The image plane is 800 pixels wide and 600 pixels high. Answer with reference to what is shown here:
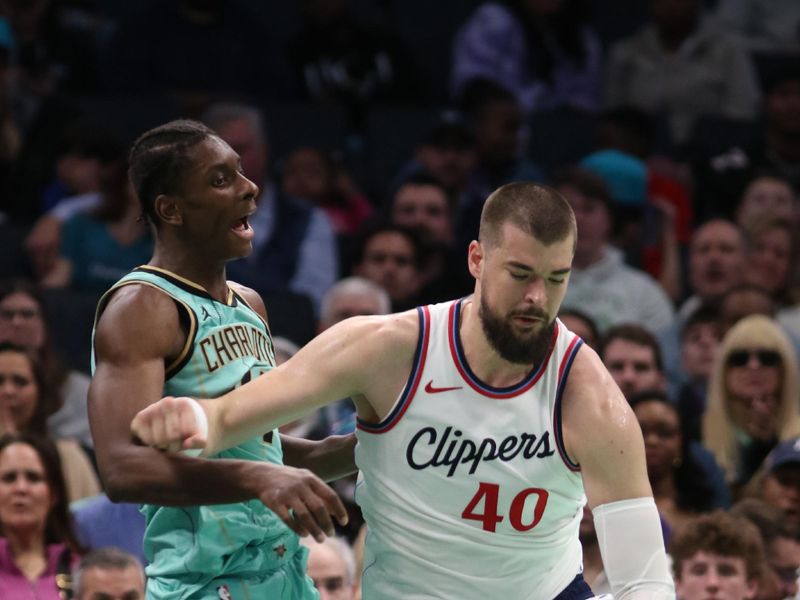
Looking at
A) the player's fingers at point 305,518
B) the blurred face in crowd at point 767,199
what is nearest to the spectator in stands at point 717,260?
the blurred face in crowd at point 767,199

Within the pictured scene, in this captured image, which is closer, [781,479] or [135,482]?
[135,482]

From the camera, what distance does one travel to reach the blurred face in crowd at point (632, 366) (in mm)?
7711

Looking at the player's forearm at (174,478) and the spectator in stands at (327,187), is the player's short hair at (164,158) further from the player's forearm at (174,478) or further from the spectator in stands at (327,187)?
the spectator in stands at (327,187)

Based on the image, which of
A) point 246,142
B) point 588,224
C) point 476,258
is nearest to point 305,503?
point 476,258

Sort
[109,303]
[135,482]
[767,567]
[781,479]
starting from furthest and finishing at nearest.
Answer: [781,479] < [767,567] < [109,303] < [135,482]

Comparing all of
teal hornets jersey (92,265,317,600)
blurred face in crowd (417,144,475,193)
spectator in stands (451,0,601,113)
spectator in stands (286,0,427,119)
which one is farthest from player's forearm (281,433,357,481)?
spectator in stands (451,0,601,113)

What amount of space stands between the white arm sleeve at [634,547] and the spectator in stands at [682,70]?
22.9 ft

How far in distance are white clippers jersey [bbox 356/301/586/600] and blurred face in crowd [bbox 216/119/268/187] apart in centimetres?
467

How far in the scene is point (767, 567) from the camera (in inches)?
249

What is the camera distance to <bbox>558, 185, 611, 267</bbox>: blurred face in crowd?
28.9 ft

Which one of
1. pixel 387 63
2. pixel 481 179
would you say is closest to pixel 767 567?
pixel 481 179

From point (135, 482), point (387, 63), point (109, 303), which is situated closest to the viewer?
point (135, 482)

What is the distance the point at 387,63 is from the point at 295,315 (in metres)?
2.88

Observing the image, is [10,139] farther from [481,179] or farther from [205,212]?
[205,212]
